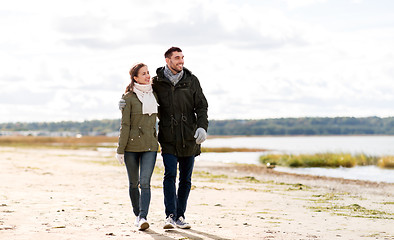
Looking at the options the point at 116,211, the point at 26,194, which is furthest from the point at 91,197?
the point at 116,211

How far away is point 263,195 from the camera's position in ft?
40.8

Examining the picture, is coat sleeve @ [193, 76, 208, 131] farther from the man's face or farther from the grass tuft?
the grass tuft

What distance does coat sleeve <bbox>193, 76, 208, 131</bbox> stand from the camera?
7.23 meters

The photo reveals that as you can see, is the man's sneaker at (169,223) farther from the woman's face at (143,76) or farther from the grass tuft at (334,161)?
the grass tuft at (334,161)

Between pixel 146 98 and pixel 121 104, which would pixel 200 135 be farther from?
pixel 121 104

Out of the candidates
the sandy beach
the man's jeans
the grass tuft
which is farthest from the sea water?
the man's jeans

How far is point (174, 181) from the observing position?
7297mm

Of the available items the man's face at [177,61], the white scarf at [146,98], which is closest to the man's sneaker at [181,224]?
the white scarf at [146,98]

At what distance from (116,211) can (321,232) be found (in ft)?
11.5

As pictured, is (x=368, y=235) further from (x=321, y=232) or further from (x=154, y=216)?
(x=154, y=216)

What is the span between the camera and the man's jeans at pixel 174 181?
719cm

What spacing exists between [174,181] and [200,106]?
3.51 ft

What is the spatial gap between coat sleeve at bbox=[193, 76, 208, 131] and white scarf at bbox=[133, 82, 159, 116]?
1.92 ft

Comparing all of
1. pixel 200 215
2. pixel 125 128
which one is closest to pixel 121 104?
pixel 125 128
